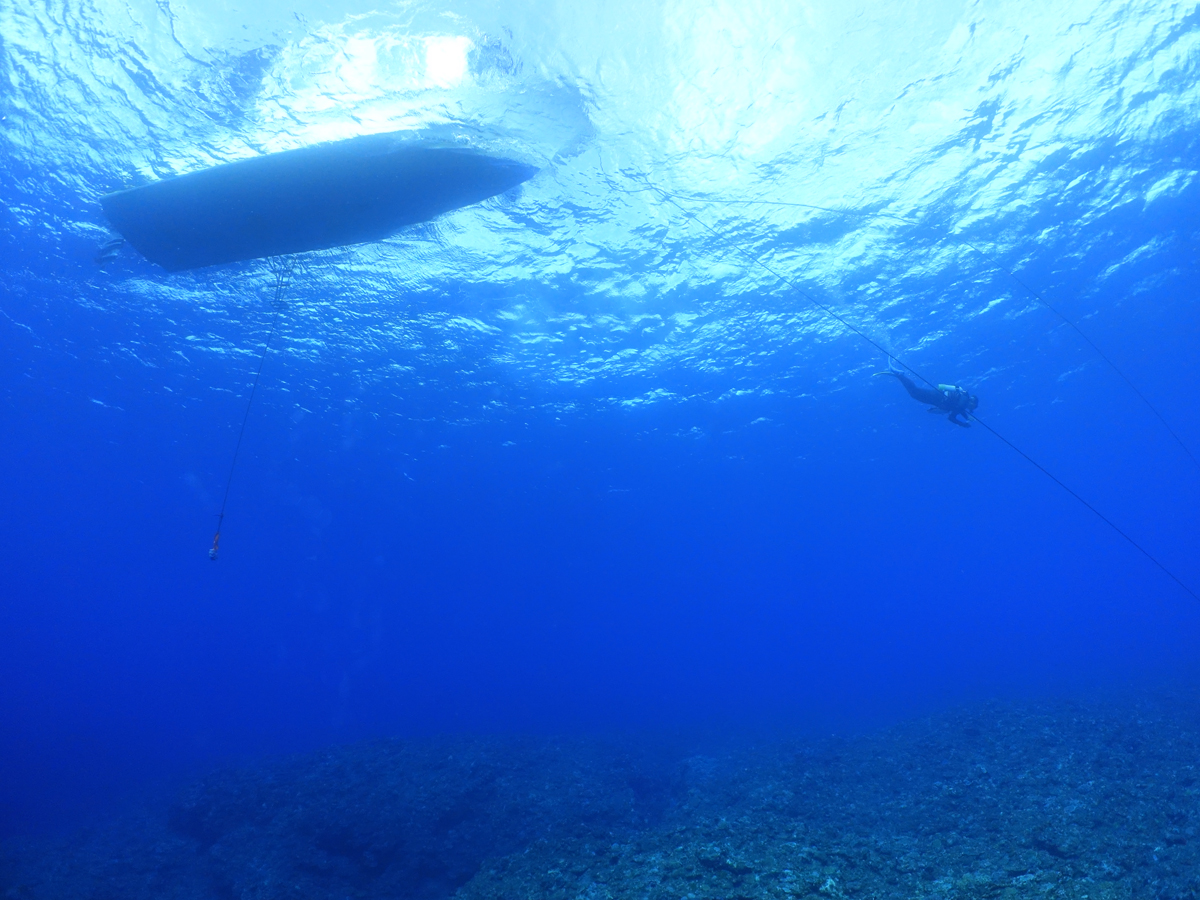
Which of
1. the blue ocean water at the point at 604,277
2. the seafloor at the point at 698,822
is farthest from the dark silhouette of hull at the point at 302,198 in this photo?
the seafloor at the point at 698,822

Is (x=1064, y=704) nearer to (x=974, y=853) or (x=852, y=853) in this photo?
(x=974, y=853)

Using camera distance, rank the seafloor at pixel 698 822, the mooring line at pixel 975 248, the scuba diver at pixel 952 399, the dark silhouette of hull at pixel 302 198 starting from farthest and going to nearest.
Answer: the mooring line at pixel 975 248, the scuba diver at pixel 952 399, the dark silhouette of hull at pixel 302 198, the seafloor at pixel 698 822

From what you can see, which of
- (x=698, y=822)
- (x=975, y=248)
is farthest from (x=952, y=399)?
(x=975, y=248)

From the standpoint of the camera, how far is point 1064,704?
1298cm

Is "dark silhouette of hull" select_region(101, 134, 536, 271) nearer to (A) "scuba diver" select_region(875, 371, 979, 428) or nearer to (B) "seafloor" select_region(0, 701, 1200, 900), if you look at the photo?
(A) "scuba diver" select_region(875, 371, 979, 428)

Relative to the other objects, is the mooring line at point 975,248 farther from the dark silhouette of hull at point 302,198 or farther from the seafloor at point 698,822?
the seafloor at point 698,822

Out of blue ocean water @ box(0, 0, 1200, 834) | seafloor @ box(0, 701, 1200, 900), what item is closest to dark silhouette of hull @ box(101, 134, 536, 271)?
blue ocean water @ box(0, 0, 1200, 834)

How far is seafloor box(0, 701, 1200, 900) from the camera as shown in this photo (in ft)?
22.1

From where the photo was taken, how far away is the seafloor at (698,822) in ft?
22.1

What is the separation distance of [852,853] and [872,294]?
16331 millimetres

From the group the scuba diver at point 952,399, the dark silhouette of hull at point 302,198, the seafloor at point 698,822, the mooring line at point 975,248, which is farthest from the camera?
the mooring line at point 975,248

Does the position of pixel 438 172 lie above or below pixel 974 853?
above

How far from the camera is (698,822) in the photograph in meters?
9.08

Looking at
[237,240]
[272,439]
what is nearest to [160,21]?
[237,240]
